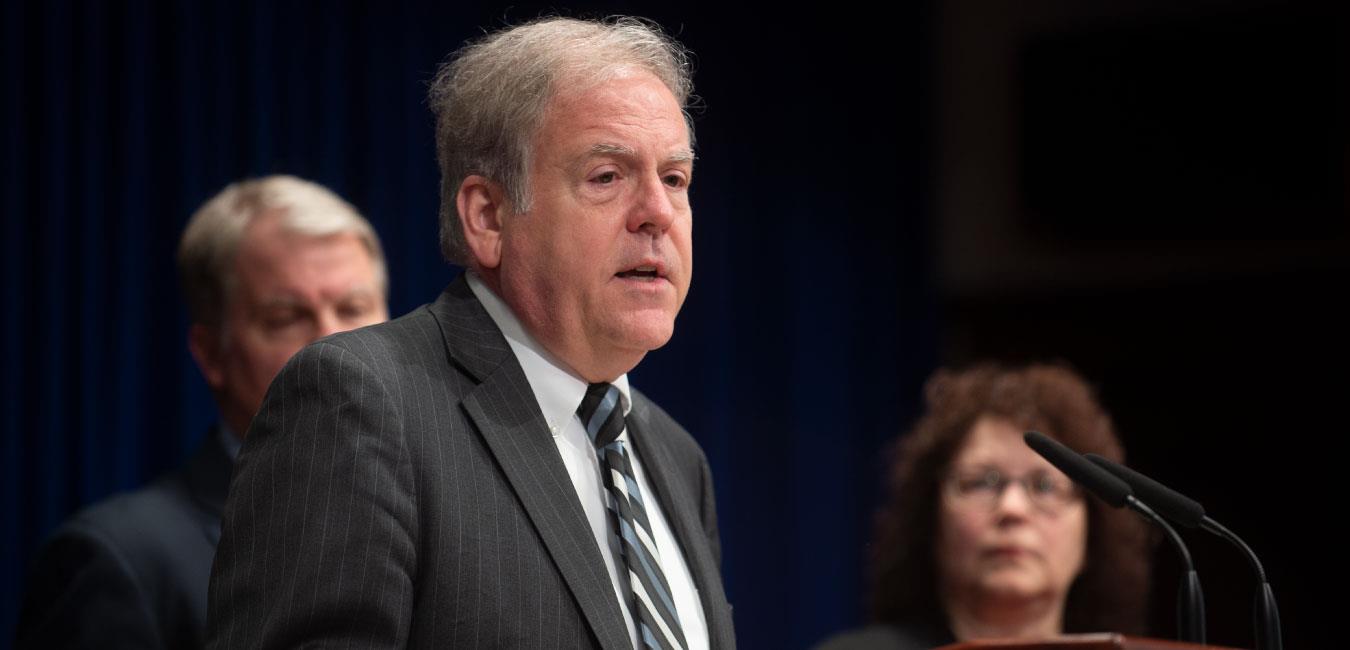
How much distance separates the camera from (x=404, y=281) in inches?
149

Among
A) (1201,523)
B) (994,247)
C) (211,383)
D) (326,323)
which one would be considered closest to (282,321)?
(326,323)

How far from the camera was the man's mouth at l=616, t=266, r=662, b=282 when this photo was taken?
180cm

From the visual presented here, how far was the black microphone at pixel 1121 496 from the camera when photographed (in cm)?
173

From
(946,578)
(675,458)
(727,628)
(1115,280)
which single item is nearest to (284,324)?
(675,458)

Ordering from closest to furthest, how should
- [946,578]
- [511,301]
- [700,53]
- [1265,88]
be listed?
[511,301], [946,578], [700,53], [1265,88]

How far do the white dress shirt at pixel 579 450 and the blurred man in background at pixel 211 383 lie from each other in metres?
0.87

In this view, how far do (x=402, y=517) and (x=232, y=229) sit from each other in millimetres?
1335

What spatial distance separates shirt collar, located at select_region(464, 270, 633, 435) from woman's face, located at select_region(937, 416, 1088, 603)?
137 centimetres

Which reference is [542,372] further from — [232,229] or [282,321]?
[232,229]

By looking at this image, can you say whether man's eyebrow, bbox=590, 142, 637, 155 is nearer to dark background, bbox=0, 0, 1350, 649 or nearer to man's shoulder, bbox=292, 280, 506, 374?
man's shoulder, bbox=292, 280, 506, 374

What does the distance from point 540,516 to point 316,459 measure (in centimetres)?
25

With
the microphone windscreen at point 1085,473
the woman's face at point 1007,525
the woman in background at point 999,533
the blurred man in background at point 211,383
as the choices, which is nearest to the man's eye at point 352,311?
the blurred man in background at point 211,383

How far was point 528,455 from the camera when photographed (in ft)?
5.41

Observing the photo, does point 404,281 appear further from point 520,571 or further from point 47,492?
point 520,571
